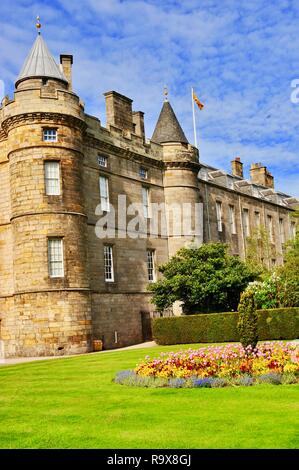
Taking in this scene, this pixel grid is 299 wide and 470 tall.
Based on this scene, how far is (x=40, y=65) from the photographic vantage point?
29797 mm

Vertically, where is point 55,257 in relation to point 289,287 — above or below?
above

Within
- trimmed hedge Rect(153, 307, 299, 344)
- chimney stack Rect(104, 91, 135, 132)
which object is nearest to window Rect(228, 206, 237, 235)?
chimney stack Rect(104, 91, 135, 132)

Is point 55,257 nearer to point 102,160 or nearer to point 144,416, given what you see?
point 102,160

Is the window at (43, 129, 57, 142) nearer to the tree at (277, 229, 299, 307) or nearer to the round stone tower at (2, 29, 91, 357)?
the round stone tower at (2, 29, 91, 357)

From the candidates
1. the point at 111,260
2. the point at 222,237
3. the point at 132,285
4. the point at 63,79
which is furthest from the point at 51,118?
the point at 222,237

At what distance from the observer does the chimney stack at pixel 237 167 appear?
57403 millimetres

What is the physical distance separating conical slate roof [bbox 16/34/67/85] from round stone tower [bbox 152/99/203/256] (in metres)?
10.2

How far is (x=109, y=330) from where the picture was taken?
3105 centimetres

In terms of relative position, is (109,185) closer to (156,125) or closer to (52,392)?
(156,125)

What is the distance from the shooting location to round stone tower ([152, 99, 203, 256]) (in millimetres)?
37469

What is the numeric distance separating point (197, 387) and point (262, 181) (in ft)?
164

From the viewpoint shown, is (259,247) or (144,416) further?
(259,247)

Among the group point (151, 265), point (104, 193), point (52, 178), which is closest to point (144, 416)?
point (52, 178)

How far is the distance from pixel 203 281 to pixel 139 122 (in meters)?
12.9
